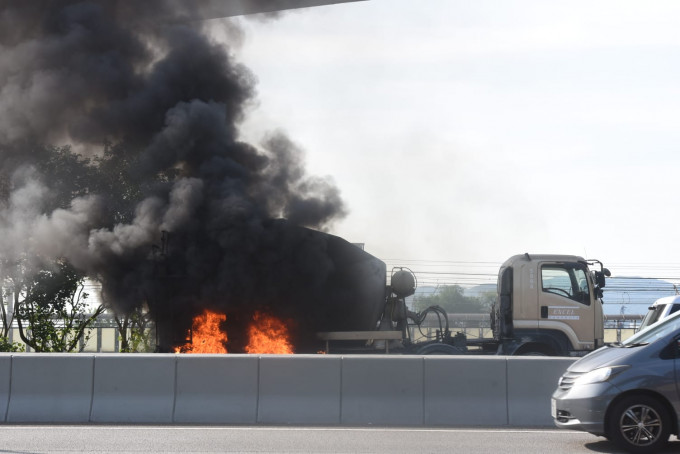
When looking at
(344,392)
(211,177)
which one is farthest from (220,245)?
(344,392)

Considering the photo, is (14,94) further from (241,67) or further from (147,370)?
(147,370)

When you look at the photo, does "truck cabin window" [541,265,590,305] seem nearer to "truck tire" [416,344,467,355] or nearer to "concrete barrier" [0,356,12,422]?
"truck tire" [416,344,467,355]

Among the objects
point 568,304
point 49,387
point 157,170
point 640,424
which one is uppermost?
point 157,170

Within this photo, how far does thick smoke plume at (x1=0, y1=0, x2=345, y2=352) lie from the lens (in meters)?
18.5

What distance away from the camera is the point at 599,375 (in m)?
9.57

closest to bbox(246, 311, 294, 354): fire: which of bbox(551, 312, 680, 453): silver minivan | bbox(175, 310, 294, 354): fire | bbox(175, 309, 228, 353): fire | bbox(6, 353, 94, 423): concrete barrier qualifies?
bbox(175, 310, 294, 354): fire

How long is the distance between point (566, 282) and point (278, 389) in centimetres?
739

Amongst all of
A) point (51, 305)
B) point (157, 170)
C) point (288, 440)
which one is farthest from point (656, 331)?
point (51, 305)

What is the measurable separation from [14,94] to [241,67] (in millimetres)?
5569

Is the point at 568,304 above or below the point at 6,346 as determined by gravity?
above

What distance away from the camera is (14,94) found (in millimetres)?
22234

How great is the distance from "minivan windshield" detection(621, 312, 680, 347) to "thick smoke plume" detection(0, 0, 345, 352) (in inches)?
340

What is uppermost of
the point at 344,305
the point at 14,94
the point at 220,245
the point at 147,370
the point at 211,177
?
the point at 14,94

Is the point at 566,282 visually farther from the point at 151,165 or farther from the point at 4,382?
the point at 4,382
